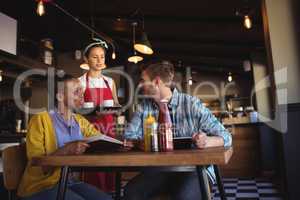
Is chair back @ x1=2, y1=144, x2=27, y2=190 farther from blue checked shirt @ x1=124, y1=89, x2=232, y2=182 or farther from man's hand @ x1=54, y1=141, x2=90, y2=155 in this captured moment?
blue checked shirt @ x1=124, y1=89, x2=232, y2=182

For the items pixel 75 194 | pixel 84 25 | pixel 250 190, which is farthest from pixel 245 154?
pixel 75 194

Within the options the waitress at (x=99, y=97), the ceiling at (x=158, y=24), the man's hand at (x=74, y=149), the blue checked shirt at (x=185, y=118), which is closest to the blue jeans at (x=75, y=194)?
the man's hand at (x=74, y=149)

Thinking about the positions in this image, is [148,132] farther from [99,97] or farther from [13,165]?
[99,97]

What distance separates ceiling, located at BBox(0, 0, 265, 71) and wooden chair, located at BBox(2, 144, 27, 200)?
3.46 metres

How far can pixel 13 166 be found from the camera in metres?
1.56

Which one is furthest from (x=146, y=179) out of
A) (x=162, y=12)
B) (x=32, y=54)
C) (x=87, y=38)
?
→ (x=32, y=54)

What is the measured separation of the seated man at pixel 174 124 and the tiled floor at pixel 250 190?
1.36 m

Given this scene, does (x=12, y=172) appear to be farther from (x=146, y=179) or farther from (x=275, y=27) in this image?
(x=275, y=27)

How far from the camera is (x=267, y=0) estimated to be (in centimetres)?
275

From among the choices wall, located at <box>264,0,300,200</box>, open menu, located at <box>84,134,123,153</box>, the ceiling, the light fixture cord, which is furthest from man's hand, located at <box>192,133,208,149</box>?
the light fixture cord

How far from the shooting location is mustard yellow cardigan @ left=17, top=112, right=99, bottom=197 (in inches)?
59.8

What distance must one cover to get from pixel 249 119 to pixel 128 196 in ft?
12.9

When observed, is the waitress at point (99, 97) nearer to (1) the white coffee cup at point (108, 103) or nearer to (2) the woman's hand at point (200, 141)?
(1) the white coffee cup at point (108, 103)

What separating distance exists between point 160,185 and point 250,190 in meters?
2.45
